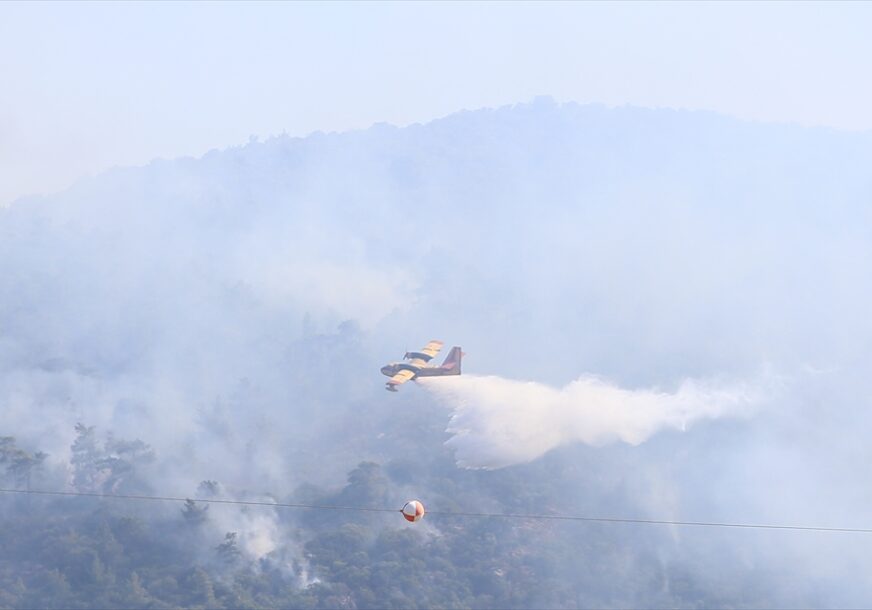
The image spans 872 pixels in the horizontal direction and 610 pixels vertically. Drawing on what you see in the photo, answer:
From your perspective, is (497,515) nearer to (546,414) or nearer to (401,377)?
(546,414)

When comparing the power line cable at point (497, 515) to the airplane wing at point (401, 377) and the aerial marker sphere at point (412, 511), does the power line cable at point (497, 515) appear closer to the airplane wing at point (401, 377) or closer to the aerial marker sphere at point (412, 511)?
the airplane wing at point (401, 377)

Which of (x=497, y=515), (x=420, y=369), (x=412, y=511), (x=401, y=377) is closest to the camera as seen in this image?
(x=412, y=511)

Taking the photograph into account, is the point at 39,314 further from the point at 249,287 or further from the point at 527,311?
the point at 527,311

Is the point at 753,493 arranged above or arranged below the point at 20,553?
above

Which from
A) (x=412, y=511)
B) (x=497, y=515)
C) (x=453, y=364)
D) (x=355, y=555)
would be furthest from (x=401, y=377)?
(x=497, y=515)

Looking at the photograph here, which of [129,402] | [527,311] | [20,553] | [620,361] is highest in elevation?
[527,311]

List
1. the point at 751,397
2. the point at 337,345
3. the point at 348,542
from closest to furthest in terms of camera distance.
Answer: the point at 348,542 → the point at 751,397 → the point at 337,345

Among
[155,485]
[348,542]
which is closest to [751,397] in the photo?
[348,542]
